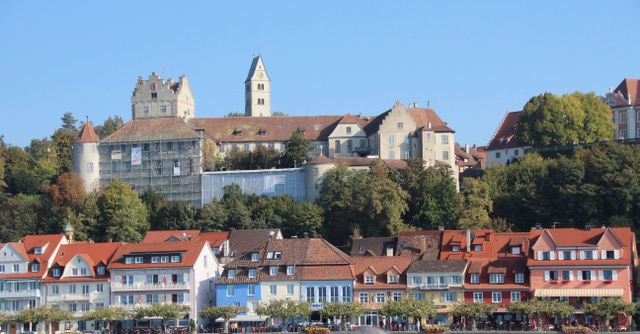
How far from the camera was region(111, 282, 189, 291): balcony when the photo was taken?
84.7m

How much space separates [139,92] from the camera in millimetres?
129875

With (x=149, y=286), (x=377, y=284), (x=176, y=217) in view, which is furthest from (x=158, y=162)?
(x=377, y=284)

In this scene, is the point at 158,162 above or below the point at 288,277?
above

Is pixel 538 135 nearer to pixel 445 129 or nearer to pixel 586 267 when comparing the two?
pixel 445 129

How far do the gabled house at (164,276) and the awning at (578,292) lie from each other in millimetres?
22526

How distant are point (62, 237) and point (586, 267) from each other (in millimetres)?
38047

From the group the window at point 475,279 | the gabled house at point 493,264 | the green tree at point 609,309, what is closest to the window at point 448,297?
the gabled house at point 493,264

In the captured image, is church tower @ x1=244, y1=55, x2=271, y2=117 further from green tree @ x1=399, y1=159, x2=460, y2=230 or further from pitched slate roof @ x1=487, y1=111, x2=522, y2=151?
green tree @ x1=399, y1=159, x2=460, y2=230

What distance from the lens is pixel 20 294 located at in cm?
8850

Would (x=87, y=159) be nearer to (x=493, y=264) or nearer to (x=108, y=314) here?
(x=108, y=314)

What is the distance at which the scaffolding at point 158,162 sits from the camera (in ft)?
381

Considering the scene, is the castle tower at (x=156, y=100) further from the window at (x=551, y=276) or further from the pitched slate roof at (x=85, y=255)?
the window at (x=551, y=276)

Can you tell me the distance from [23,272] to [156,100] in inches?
1697

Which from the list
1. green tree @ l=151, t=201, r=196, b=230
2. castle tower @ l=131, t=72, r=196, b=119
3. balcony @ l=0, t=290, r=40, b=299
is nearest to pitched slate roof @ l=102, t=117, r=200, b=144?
castle tower @ l=131, t=72, r=196, b=119
